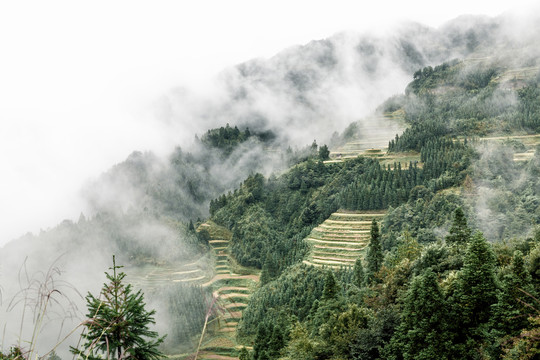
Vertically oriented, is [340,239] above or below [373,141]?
below

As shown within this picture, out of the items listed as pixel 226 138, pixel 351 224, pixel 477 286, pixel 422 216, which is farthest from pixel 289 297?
pixel 226 138

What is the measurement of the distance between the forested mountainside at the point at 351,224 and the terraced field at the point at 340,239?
393 mm

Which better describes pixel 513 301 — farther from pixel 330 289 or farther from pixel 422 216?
pixel 422 216

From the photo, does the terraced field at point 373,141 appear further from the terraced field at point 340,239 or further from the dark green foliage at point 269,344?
the dark green foliage at point 269,344

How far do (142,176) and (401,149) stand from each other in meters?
116

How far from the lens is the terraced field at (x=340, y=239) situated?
61.1 meters

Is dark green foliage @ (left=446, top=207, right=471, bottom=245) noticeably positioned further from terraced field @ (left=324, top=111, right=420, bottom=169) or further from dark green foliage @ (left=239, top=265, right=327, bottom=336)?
terraced field @ (left=324, top=111, right=420, bottom=169)

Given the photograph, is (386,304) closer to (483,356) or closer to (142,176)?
(483,356)

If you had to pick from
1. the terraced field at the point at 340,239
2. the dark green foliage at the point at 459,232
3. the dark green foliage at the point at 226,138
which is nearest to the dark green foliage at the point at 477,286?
the dark green foliage at the point at 459,232

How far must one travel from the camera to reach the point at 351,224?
72.1 metres

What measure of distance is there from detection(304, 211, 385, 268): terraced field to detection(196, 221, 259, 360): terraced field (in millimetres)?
15586

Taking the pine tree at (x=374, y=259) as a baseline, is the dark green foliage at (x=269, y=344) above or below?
below

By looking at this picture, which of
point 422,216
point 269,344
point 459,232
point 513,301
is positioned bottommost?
point 269,344

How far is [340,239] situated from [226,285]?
28.9 meters
